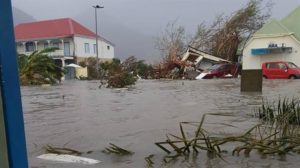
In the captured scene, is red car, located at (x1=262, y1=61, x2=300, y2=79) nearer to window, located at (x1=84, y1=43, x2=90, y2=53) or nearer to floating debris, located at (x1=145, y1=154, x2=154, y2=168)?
floating debris, located at (x1=145, y1=154, x2=154, y2=168)

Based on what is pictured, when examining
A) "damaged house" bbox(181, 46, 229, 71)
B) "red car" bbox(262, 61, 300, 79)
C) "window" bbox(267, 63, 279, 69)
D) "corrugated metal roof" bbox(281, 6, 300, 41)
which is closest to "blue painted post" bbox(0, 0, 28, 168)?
"red car" bbox(262, 61, 300, 79)

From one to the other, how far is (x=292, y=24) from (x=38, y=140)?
44177 mm

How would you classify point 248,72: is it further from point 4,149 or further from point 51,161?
point 4,149

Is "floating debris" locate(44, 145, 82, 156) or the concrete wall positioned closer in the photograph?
"floating debris" locate(44, 145, 82, 156)

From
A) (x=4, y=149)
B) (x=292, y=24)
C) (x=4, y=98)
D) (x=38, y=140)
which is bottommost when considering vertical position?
(x=38, y=140)

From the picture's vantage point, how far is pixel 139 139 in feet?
23.8

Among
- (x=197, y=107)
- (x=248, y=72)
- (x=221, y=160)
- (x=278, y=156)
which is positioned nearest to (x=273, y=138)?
(x=278, y=156)

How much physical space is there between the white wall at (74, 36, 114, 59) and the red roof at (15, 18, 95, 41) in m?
0.94

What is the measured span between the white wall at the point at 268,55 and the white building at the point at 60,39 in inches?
1140

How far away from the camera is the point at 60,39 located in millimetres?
66562

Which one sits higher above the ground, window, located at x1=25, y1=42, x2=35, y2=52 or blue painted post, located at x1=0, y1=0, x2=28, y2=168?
window, located at x1=25, y1=42, x2=35, y2=52

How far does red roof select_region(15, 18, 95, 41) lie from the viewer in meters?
67.5

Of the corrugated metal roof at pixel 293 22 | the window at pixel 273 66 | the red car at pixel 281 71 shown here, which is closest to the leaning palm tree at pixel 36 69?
the red car at pixel 281 71

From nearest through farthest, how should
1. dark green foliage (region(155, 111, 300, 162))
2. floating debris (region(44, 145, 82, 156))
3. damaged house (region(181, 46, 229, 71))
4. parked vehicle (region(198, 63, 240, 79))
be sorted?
dark green foliage (region(155, 111, 300, 162)), floating debris (region(44, 145, 82, 156)), parked vehicle (region(198, 63, 240, 79)), damaged house (region(181, 46, 229, 71))
